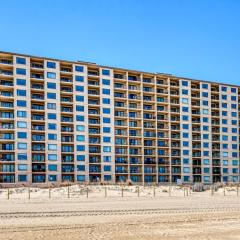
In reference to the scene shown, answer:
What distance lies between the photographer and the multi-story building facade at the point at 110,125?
8210 centimetres

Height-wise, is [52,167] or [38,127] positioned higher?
[38,127]

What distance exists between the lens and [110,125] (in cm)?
9131

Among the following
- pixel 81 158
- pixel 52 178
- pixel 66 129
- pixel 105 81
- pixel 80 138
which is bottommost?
pixel 52 178

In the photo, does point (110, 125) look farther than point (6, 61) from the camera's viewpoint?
Yes

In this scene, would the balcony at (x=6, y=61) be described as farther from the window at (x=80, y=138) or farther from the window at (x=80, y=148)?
the window at (x=80, y=148)

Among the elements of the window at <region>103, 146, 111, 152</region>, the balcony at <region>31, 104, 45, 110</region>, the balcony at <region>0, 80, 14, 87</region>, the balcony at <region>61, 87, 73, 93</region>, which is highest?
the balcony at <region>0, 80, 14, 87</region>

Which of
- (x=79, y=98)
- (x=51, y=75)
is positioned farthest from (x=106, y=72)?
(x=51, y=75)

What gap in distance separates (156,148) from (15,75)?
3469 centimetres

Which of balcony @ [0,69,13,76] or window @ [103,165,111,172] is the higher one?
balcony @ [0,69,13,76]

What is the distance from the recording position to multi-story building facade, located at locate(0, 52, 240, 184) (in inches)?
3232

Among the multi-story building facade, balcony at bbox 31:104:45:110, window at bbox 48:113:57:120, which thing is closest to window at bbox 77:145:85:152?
the multi-story building facade

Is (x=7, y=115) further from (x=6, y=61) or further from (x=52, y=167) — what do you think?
(x=52, y=167)

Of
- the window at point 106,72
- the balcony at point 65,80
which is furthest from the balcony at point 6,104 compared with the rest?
the window at point 106,72

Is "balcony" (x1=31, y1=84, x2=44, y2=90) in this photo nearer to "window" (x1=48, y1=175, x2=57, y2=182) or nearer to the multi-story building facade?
the multi-story building facade
